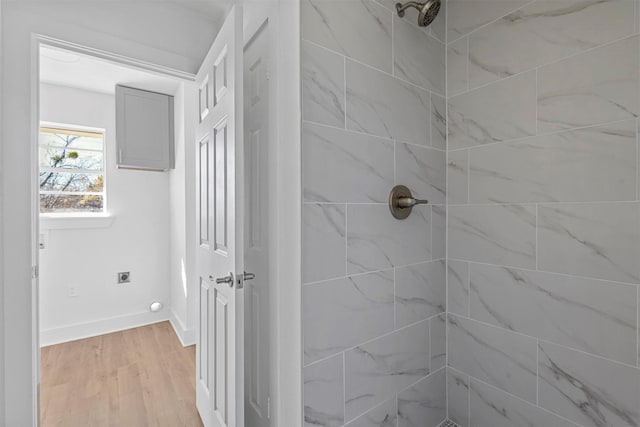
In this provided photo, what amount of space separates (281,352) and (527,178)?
1101mm

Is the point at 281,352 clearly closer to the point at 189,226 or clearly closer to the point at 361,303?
the point at 361,303

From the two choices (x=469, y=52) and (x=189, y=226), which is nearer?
(x=469, y=52)

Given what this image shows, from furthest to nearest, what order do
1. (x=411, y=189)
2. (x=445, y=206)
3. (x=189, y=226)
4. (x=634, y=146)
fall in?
(x=189, y=226), (x=445, y=206), (x=411, y=189), (x=634, y=146)

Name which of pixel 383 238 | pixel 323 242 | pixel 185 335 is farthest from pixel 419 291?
pixel 185 335

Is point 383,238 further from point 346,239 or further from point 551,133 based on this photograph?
point 551,133

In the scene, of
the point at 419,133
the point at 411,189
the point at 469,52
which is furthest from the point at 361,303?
the point at 469,52

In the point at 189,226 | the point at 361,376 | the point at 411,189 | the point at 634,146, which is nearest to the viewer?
the point at 634,146

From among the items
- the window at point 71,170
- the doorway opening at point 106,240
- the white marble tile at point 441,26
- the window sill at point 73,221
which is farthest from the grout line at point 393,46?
the window at point 71,170

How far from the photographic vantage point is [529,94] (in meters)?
1.13

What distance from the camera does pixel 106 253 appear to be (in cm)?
288

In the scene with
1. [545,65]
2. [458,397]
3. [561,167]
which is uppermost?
[545,65]

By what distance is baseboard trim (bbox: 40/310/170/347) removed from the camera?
2603mm

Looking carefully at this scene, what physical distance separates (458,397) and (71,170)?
3.62m

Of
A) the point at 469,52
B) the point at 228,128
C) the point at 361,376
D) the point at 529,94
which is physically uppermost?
the point at 469,52
